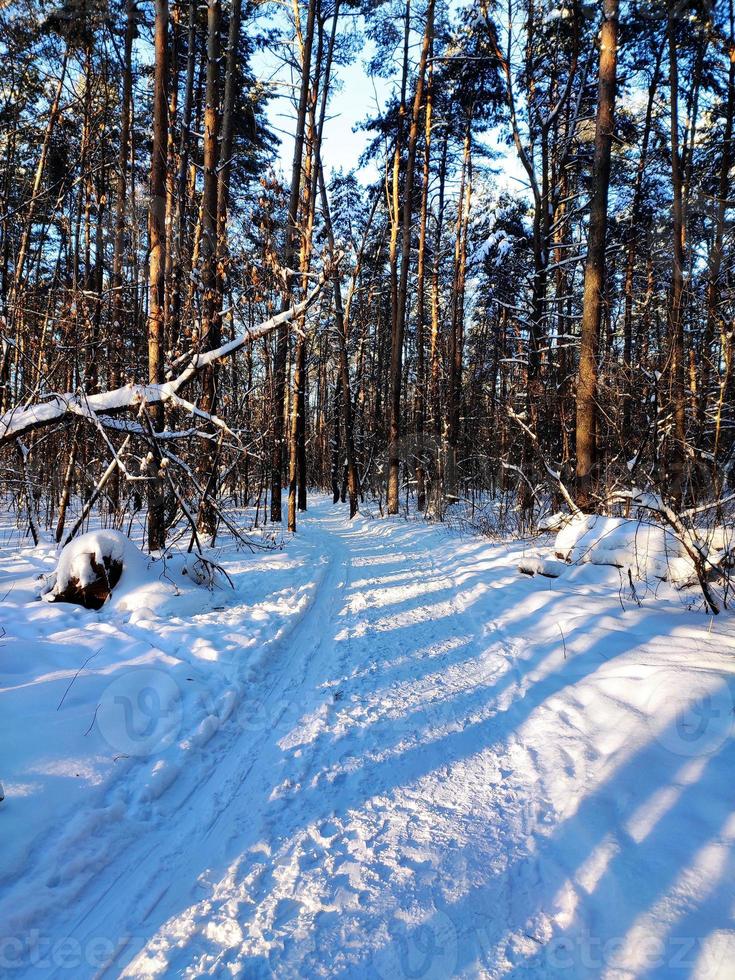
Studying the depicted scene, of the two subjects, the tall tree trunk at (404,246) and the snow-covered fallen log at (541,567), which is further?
the tall tree trunk at (404,246)

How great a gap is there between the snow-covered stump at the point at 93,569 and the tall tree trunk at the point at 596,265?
6.82m

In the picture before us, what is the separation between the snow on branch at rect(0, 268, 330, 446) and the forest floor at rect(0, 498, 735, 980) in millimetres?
1970

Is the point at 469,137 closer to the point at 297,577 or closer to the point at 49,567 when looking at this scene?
the point at 297,577

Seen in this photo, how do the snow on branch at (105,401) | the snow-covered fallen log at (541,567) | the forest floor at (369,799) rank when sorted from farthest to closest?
1. the snow-covered fallen log at (541,567)
2. the snow on branch at (105,401)
3. the forest floor at (369,799)

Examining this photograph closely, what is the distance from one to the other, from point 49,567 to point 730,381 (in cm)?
957

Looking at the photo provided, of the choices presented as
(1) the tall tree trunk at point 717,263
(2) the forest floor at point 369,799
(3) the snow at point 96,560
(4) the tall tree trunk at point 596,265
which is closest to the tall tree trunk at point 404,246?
(4) the tall tree trunk at point 596,265

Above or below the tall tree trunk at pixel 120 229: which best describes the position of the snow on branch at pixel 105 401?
below

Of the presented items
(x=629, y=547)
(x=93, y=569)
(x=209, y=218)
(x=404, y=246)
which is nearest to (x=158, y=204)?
(x=209, y=218)

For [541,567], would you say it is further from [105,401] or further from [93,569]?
[105,401]

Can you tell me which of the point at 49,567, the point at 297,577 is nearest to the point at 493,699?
the point at 297,577

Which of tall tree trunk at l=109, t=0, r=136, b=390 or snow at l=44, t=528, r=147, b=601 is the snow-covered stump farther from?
tall tree trunk at l=109, t=0, r=136, b=390

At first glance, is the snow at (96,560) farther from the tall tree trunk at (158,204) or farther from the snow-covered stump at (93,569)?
the tall tree trunk at (158,204)

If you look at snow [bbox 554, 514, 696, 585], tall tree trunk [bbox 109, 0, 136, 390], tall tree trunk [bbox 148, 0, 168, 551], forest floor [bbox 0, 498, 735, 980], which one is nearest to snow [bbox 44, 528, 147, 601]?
forest floor [bbox 0, 498, 735, 980]

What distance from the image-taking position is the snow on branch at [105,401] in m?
5.02
